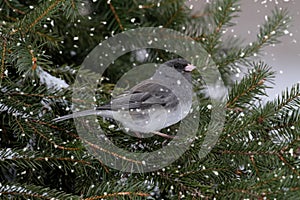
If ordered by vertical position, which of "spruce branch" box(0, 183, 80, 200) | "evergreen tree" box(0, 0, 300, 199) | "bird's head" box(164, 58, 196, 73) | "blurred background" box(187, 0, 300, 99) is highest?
"blurred background" box(187, 0, 300, 99)

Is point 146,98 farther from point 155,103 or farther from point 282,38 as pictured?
point 282,38

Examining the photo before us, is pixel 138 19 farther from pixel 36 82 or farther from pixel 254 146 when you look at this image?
pixel 254 146

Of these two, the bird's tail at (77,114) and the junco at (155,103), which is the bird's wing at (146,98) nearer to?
the junco at (155,103)

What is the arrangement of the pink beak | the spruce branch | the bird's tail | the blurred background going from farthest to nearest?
the blurred background, the pink beak, the bird's tail, the spruce branch

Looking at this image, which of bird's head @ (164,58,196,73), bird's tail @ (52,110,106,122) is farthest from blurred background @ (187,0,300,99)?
A: bird's tail @ (52,110,106,122)

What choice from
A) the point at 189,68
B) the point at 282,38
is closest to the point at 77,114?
the point at 189,68

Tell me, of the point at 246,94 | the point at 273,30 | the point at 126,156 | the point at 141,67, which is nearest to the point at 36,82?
the point at 126,156

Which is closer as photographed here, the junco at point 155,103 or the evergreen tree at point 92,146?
the evergreen tree at point 92,146

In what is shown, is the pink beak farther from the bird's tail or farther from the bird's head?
the bird's tail

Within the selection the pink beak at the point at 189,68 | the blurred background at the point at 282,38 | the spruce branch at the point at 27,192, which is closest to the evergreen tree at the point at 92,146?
the spruce branch at the point at 27,192
